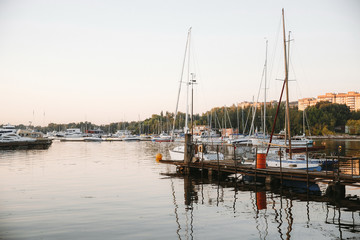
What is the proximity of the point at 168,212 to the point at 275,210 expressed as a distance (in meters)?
6.34

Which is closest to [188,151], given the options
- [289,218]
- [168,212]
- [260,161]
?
[260,161]

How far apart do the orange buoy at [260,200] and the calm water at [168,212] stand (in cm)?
6

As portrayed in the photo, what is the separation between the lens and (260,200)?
77.0ft

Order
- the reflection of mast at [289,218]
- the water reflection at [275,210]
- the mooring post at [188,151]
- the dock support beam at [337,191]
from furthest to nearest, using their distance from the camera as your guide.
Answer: the mooring post at [188,151] < the dock support beam at [337,191] < the water reflection at [275,210] < the reflection of mast at [289,218]

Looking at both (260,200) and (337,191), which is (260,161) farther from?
(337,191)

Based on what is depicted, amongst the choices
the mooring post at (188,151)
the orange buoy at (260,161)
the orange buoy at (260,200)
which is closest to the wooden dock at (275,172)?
the mooring post at (188,151)

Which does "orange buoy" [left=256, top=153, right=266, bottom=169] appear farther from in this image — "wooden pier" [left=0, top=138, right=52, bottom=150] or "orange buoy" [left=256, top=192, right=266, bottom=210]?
"wooden pier" [left=0, top=138, right=52, bottom=150]

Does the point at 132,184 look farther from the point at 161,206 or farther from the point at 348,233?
the point at 348,233

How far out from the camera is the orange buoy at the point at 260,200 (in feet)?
71.0

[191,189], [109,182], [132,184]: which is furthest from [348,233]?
[109,182]

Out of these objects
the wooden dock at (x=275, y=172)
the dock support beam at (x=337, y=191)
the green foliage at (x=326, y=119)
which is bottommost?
the dock support beam at (x=337, y=191)

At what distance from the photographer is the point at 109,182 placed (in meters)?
32.6

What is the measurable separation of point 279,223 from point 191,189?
11282 mm

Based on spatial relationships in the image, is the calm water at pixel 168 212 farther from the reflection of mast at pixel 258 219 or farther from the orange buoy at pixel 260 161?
the orange buoy at pixel 260 161
